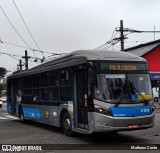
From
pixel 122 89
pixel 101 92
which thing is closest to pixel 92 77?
pixel 101 92

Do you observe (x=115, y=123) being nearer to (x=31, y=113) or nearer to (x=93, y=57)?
(x=93, y=57)

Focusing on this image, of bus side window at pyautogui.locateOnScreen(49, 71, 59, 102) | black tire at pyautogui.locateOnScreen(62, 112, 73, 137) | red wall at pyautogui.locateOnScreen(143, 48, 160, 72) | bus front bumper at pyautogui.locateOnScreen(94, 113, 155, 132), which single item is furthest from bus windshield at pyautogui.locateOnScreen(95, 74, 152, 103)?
red wall at pyautogui.locateOnScreen(143, 48, 160, 72)

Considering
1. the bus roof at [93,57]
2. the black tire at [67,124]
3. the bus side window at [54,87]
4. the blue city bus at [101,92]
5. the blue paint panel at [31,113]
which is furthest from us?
the blue paint panel at [31,113]

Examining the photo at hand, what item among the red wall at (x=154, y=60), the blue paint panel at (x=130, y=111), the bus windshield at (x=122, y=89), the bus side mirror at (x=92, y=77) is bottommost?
the blue paint panel at (x=130, y=111)

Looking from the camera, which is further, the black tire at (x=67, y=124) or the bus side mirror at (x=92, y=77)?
the black tire at (x=67, y=124)

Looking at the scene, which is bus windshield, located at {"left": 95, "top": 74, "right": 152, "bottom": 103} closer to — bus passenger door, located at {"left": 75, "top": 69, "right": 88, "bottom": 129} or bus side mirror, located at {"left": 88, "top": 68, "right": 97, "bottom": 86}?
bus side mirror, located at {"left": 88, "top": 68, "right": 97, "bottom": 86}

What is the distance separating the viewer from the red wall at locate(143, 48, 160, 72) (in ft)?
154

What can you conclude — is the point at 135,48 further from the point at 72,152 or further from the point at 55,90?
the point at 72,152

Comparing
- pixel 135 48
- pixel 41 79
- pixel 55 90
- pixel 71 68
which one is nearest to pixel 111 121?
pixel 71 68

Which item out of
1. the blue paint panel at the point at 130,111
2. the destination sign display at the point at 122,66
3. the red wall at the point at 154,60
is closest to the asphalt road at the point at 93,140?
the blue paint panel at the point at 130,111

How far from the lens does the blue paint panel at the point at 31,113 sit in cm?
1711

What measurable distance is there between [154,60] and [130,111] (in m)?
36.7

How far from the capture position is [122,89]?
37.9ft

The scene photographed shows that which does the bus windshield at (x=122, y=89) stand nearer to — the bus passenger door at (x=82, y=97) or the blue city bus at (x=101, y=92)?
the blue city bus at (x=101, y=92)
